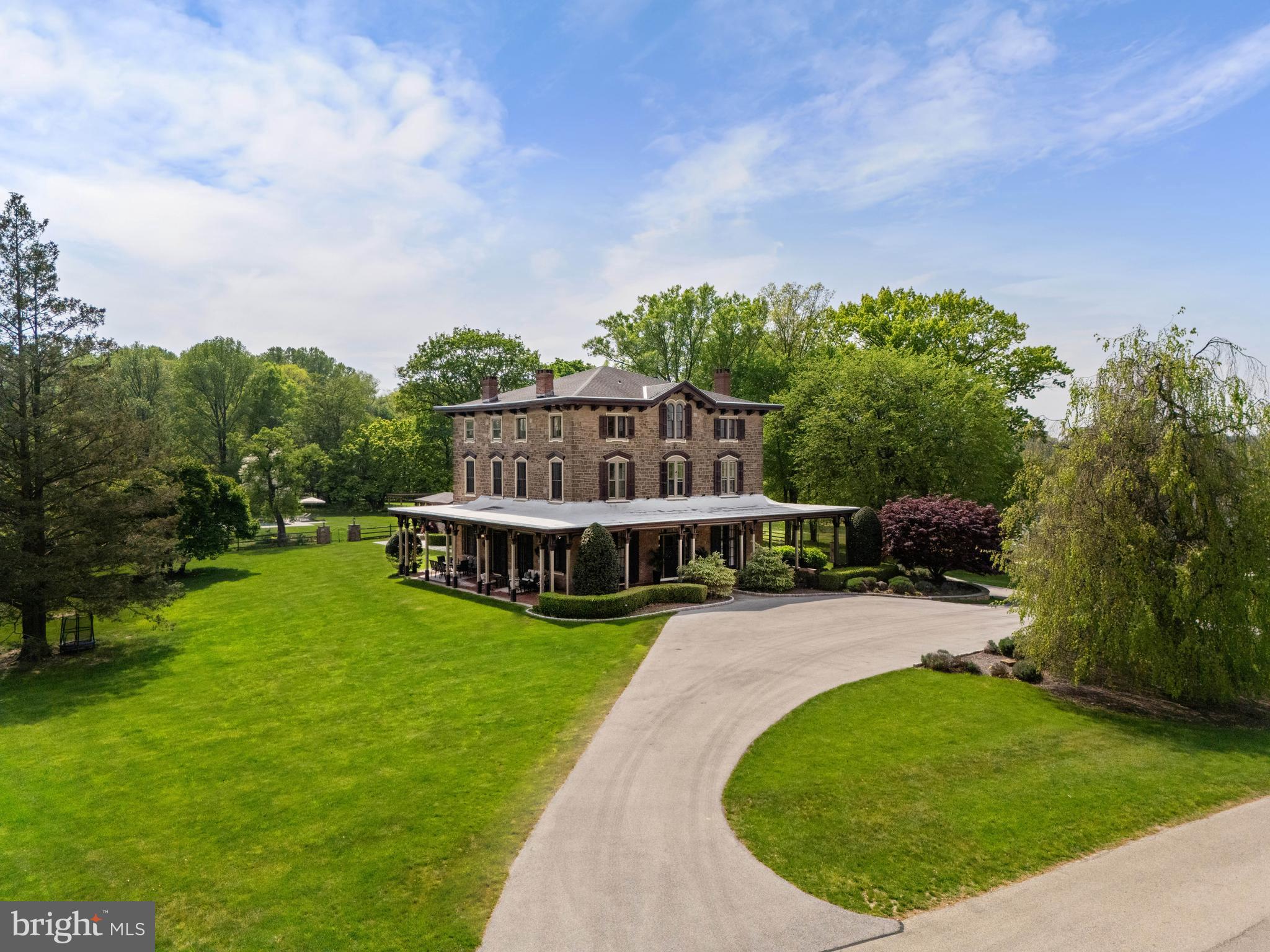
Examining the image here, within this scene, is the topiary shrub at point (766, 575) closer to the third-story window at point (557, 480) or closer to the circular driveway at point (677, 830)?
the circular driveway at point (677, 830)

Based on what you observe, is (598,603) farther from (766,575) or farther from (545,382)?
(545,382)

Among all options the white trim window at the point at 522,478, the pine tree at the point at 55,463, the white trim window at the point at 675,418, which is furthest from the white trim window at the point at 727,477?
the pine tree at the point at 55,463

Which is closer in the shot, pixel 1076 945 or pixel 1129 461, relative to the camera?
pixel 1076 945

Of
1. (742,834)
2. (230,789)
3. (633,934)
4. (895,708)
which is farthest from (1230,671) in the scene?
(230,789)

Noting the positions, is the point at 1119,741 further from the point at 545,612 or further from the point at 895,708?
the point at 545,612

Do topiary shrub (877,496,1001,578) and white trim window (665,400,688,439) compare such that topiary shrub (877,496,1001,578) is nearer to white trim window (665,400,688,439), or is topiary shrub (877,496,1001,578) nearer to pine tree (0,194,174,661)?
white trim window (665,400,688,439)

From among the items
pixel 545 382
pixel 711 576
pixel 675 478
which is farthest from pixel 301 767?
pixel 675 478
